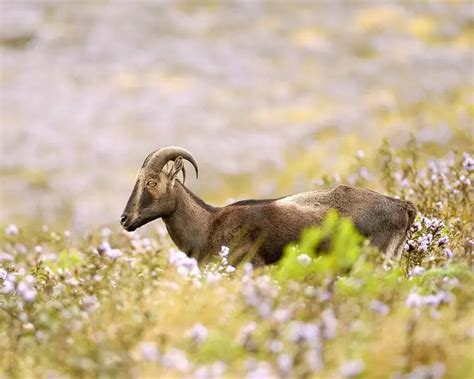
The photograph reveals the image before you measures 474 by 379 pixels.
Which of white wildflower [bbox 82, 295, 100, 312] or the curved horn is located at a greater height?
the curved horn

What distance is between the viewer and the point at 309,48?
44.5m

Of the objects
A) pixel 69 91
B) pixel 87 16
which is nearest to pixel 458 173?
pixel 69 91

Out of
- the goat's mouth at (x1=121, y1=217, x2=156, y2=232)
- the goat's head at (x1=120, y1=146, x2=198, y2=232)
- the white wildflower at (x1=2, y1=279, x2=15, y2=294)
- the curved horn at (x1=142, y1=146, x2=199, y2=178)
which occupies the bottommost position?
the white wildflower at (x1=2, y1=279, x2=15, y2=294)

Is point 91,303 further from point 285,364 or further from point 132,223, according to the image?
point 132,223

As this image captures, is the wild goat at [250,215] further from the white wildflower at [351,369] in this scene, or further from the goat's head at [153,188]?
the white wildflower at [351,369]

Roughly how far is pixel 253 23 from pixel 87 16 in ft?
27.4

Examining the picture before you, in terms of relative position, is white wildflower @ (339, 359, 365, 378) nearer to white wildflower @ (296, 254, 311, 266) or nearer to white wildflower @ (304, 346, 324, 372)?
white wildflower @ (304, 346, 324, 372)

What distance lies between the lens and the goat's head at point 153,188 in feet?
31.3

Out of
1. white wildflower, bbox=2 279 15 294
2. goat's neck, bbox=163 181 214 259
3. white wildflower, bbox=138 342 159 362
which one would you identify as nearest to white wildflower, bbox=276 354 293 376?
white wildflower, bbox=138 342 159 362

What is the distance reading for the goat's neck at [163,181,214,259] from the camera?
9.79 m

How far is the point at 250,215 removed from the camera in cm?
947

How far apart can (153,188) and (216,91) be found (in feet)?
106

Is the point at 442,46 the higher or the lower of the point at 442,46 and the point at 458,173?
the lower

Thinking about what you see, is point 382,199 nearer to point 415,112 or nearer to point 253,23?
point 415,112
